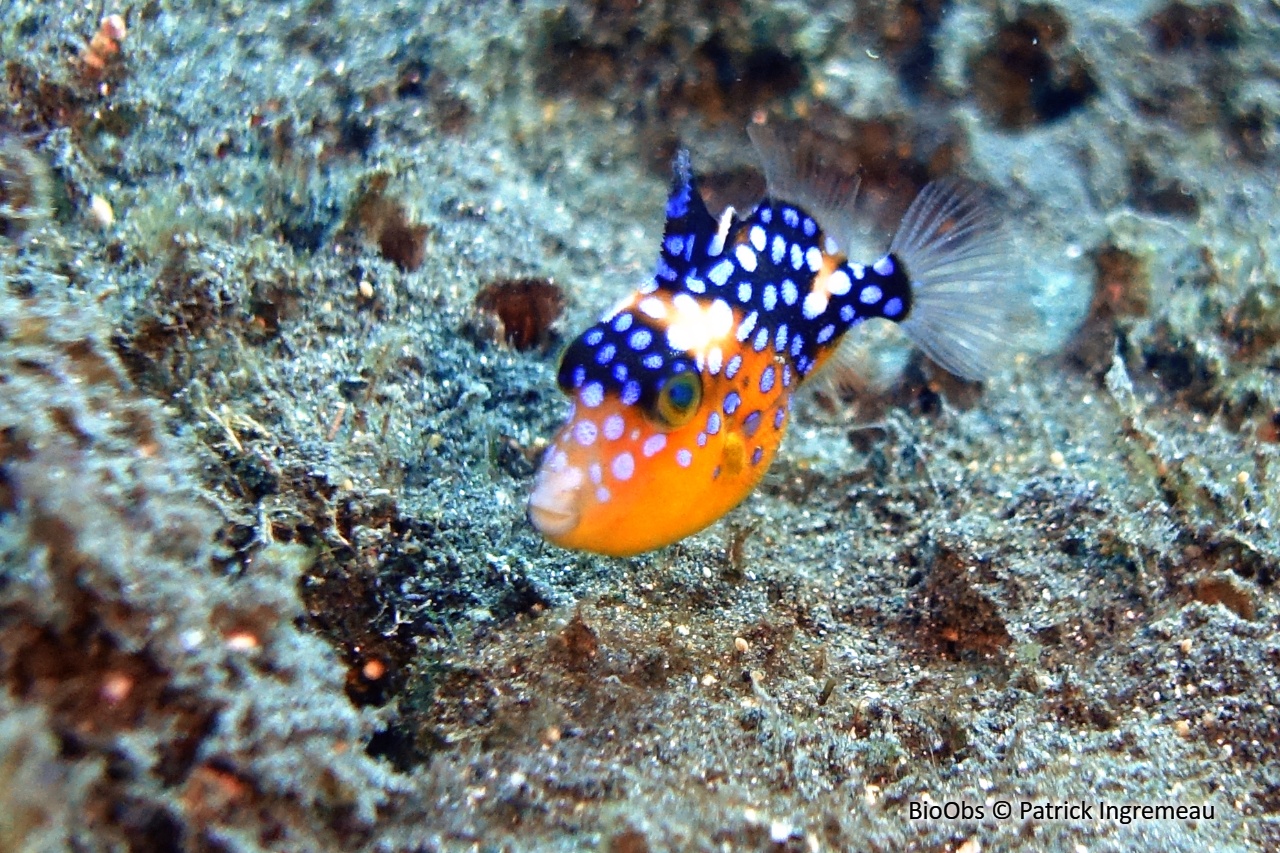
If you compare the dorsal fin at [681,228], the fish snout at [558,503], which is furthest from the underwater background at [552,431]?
the dorsal fin at [681,228]

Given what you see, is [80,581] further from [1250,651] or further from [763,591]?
[1250,651]

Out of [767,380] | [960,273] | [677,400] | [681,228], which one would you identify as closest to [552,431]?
[767,380]

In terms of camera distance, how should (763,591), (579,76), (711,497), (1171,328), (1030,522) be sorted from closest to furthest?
(711,497), (763,591), (1030,522), (1171,328), (579,76)

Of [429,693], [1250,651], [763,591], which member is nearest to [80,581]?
[429,693]

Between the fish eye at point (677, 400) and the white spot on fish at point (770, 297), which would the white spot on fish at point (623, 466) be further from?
the white spot on fish at point (770, 297)

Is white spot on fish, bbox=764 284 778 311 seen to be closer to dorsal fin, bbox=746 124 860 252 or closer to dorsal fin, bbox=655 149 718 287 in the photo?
dorsal fin, bbox=655 149 718 287

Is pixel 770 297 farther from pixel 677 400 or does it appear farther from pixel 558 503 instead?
pixel 558 503

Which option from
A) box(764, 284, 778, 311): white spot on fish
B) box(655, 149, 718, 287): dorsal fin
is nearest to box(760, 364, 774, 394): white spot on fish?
box(764, 284, 778, 311): white spot on fish
